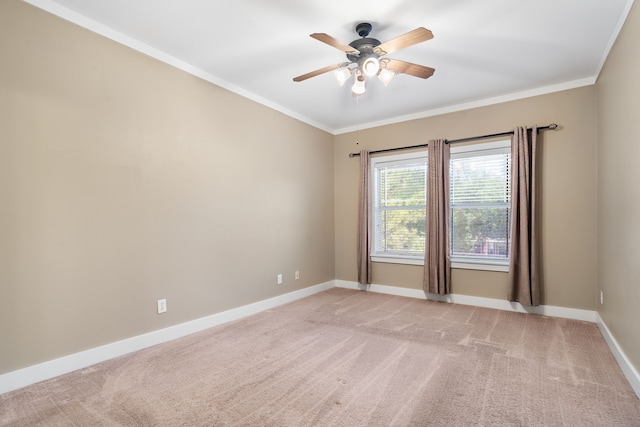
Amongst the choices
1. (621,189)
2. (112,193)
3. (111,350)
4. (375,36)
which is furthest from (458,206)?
(111,350)

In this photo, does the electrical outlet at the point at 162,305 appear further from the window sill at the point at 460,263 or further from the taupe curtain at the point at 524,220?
the taupe curtain at the point at 524,220

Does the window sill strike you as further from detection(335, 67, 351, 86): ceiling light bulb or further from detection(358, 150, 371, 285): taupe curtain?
detection(335, 67, 351, 86): ceiling light bulb

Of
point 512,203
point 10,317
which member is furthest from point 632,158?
point 10,317

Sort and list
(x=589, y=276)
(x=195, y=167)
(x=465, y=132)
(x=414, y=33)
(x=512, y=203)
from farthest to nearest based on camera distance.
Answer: (x=465, y=132) < (x=512, y=203) < (x=589, y=276) < (x=195, y=167) < (x=414, y=33)

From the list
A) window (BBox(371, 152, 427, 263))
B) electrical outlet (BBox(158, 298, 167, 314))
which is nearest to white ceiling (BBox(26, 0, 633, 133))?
window (BBox(371, 152, 427, 263))

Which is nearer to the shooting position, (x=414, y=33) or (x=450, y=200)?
(x=414, y=33)

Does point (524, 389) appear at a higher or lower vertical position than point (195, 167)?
lower

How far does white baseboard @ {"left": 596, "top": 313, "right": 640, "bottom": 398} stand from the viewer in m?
2.07

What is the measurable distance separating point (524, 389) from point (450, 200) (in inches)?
104

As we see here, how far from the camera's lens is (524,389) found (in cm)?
214

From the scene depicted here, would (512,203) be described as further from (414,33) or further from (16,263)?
(16,263)

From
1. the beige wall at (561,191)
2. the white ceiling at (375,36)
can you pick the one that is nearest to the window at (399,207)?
the beige wall at (561,191)

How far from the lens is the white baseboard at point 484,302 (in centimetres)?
357

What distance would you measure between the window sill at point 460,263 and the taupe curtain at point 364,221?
0.55 feet
